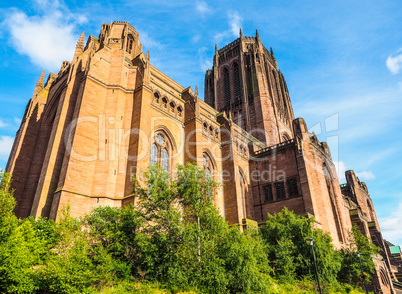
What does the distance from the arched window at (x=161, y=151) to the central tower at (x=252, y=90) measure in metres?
23.0

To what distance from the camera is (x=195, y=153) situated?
23.4 m

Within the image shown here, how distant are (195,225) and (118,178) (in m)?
6.80

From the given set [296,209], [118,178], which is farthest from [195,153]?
[296,209]

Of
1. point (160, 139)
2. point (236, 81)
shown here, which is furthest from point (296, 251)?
point (236, 81)

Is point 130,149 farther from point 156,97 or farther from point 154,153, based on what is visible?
point 156,97

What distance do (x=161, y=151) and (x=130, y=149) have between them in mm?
4297

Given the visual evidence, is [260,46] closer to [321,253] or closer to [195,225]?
[321,253]

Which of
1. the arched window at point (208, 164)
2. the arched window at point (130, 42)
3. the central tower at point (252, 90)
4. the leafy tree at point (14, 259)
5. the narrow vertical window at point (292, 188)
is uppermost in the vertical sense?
the central tower at point (252, 90)

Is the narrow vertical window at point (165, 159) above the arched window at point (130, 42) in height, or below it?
below

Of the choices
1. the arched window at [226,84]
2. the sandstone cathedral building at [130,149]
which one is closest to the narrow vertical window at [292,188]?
the sandstone cathedral building at [130,149]

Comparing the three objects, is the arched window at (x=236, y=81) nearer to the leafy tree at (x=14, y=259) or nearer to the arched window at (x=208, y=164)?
the arched window at (x=208, y=164)

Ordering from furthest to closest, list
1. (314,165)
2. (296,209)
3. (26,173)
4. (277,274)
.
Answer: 1. (314,165)
2. (296,209)
3. (26,173)
4. (277,274)

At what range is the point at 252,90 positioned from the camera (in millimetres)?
48562

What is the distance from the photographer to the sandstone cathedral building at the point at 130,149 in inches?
688
